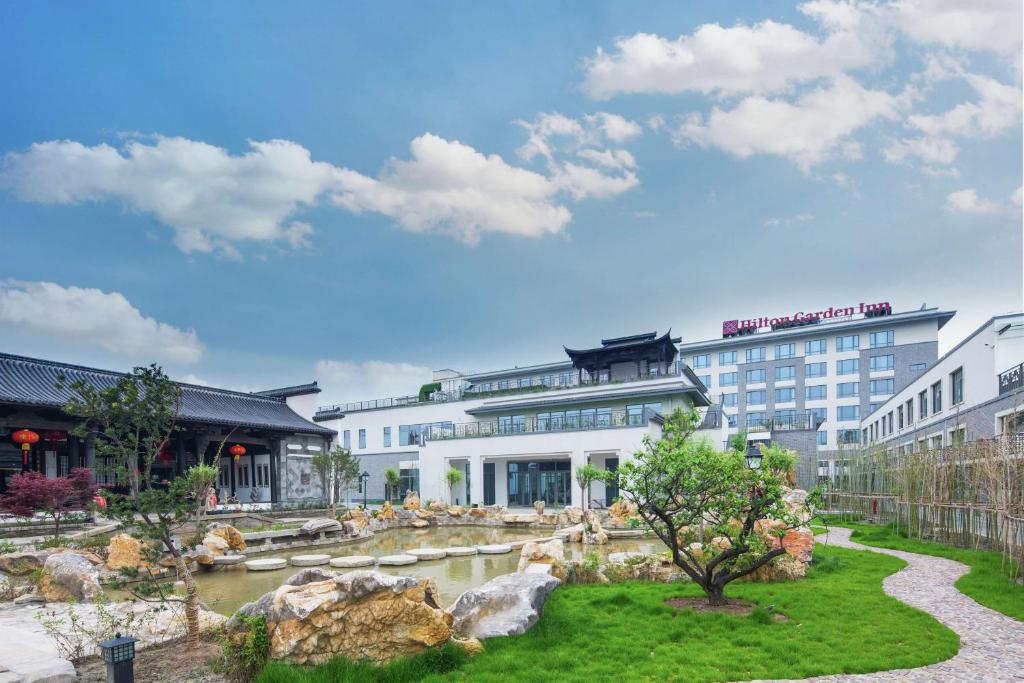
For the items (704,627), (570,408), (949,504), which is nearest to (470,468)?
(570,408)

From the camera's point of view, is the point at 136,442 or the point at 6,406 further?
the point at 6,406

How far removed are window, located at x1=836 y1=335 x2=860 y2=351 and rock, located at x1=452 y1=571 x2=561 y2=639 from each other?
46.1 m

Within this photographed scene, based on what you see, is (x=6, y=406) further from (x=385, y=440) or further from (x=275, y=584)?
(x=385, y=440)

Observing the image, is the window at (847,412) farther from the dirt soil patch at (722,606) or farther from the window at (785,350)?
the dirt soil patch at (722,606)

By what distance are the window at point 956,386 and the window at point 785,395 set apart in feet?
93.7

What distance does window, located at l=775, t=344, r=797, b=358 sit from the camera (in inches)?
1949

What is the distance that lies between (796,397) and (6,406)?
157 feet

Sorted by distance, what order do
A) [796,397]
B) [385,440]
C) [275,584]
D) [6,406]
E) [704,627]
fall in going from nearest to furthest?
1. [704,627]
2. [275,584]
3. [6,406]
4. [385,440]
5. [796,397]

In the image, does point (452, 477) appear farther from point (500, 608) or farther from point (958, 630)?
point (958, 630)

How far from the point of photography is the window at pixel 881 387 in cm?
4512

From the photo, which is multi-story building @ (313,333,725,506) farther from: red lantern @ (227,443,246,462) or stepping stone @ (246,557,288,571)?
stepping stone @ (246,557,288,571)

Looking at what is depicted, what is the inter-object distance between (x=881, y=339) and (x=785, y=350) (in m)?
6.65

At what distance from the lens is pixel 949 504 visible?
14703mm

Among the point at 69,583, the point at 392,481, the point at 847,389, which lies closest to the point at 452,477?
the point at 392,481
